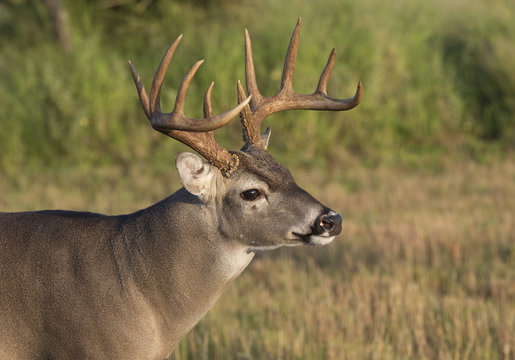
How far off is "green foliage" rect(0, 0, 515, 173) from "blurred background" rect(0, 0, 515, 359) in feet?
0.12

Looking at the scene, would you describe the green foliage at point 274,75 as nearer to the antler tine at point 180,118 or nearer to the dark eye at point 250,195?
the antler tine at point 180,118

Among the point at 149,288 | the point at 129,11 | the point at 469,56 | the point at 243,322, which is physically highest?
the point at 129,11

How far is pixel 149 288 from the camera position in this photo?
11.5 ft

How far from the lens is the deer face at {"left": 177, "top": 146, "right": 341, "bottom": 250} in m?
3.52

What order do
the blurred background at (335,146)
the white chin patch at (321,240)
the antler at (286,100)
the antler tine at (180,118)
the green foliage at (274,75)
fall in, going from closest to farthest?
the antler tine at (180,118)
the white chin patch at (321,240)
the antler at (286,100)
the blurred background at (335,146)
the green foliage at (274,75)

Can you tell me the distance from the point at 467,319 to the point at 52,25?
11120 mm

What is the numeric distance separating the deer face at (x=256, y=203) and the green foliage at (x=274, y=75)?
8145 mm

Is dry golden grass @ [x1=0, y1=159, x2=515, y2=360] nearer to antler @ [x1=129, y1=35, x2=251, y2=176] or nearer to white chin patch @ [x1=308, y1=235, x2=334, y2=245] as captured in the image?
white chin patch @ [x1=308, y1=235, x2=334, y2=245]

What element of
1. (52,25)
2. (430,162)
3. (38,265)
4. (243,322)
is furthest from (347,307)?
(52,25)

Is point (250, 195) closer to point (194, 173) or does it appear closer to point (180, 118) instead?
point (194, 173)

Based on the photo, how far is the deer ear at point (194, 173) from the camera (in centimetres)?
350

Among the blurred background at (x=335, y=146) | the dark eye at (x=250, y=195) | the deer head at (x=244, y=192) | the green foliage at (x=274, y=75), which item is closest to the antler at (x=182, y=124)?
the deer head at (x=244, y=192)

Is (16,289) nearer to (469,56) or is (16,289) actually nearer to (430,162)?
(430,162)

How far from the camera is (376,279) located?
6.02 meters
